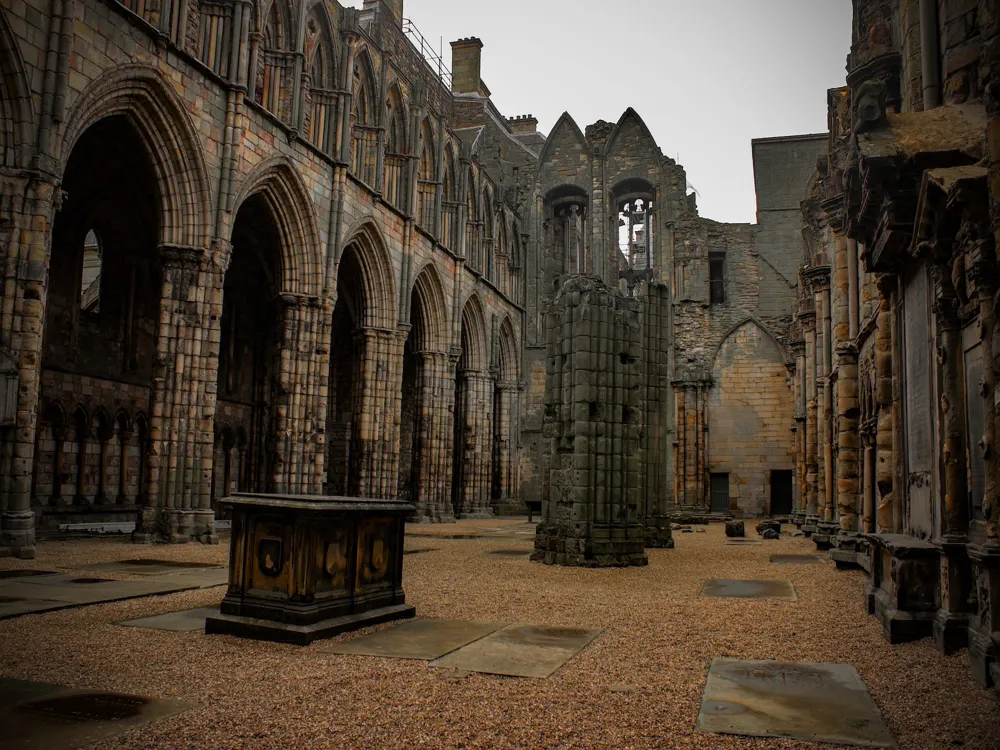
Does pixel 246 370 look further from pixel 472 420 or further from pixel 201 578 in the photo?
pixel 201 578

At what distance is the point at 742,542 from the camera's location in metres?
15.7

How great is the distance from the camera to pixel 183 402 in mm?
13008

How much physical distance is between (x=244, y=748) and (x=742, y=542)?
45.6 ft

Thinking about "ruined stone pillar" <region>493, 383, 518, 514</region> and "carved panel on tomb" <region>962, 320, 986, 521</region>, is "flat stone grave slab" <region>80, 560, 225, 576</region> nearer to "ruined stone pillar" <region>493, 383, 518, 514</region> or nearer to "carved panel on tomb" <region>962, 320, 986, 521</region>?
"carved panel on tomb" <region>962, 320, 986, 521</region>

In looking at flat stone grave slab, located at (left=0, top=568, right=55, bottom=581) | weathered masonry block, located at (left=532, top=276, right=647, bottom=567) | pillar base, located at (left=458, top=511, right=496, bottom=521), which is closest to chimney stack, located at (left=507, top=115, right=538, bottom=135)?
pillar base, located at (left=458, top=511, right=496, bottom=521)

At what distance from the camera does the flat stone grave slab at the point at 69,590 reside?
6121 millimetres

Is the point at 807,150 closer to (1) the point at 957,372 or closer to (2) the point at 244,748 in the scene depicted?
(1) the point at 957,372

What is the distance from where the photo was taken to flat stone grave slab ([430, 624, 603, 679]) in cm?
454

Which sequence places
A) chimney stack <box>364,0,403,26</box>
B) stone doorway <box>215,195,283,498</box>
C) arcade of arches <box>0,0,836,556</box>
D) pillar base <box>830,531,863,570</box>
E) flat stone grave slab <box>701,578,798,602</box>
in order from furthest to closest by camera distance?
chimney stack <box>364,0,403,26</box>
stone doorway <box>215,195,283,498</box>
arcade of arches <box>0,0,836,556</box>
pillar base <box>830,531,863,570</box>
flat stone grave slab <box>701,578,798,602</box>

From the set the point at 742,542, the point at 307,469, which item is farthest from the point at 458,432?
the point at 742,542

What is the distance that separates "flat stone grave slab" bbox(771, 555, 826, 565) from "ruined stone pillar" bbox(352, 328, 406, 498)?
10381 mm

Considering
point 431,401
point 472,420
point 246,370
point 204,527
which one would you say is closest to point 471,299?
point 472,420

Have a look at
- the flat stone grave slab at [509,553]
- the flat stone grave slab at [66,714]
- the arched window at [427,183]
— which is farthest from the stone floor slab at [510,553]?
the arched window at [427,183]

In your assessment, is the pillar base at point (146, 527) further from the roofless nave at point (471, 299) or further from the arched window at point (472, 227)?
the arched window at point (472, 227)
